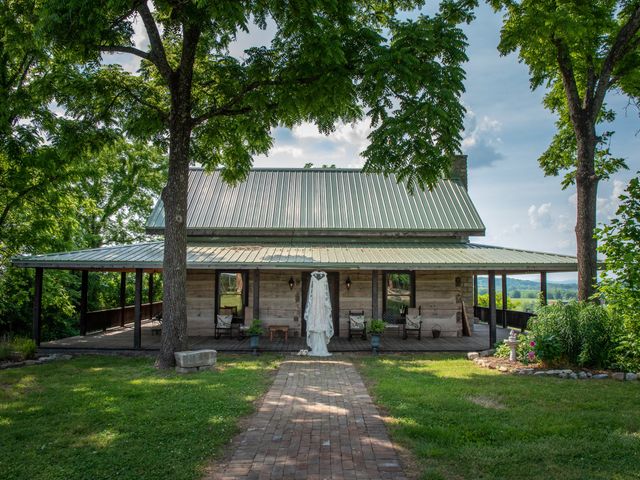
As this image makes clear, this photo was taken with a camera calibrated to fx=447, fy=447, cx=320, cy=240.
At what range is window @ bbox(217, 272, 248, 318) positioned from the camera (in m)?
15.9

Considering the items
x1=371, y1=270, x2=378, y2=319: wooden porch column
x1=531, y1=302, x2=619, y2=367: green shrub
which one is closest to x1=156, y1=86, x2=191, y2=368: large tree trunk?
x1=371, y1=270, x2=378, y2=319: wooden porch column

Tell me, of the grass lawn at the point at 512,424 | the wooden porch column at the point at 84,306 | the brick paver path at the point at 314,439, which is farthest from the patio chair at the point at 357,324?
the wooden porch column at the point at 84,306

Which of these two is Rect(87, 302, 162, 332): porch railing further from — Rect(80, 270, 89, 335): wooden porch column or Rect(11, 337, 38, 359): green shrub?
Rect(11, 337, 38, 359): green shrub

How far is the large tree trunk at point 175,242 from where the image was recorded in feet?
34.1

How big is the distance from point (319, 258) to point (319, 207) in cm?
466

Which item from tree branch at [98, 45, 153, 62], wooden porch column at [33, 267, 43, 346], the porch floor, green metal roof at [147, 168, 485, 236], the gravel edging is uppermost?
tree branch at [98, 45, 153, 62]

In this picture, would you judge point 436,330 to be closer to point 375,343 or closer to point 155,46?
point 375,343

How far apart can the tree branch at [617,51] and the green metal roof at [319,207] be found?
5.55 meters

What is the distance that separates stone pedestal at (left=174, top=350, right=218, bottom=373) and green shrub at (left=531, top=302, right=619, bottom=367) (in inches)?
293

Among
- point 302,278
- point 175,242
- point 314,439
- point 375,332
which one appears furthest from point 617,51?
point 314,439

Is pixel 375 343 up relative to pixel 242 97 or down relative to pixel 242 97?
down

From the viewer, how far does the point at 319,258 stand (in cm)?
1332

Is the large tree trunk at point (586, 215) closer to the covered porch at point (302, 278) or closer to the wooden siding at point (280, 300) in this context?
the covered porch at point (302, 278)

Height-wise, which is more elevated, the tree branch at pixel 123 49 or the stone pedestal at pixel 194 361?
the tree branch at pixel 123 49
